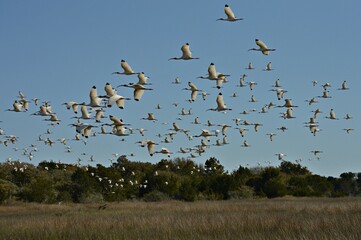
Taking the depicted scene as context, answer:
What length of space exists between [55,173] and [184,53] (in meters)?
41.0

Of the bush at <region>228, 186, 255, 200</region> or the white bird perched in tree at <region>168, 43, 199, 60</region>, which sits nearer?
the white bird perched in tree at <region>168, 43, 199, 60</region>

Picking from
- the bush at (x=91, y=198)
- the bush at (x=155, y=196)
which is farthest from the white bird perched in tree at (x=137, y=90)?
the bush at (x=155, y=196)

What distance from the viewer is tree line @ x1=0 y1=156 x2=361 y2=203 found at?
53.1 metres

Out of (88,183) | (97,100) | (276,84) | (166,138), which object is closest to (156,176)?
(88,183)

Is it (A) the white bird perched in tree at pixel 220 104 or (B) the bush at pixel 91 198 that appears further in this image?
(B) the bush at pixel 91 198

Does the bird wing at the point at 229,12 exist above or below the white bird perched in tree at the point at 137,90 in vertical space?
above

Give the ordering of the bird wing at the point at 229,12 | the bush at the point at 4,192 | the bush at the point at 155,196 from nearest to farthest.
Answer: the bird wing at the point at 229,12 → the bush at the point at 4,192 → the bush at the point at 155,196

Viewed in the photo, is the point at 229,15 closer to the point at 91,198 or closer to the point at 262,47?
the point at 262,47

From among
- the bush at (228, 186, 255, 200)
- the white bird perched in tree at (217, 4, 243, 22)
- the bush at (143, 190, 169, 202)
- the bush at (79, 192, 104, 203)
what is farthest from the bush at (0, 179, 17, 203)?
the white bird perched in tree at (217, 4, 243, 22)

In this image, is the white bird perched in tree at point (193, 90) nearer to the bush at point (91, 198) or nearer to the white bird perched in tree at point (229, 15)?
the white bird perched in tree at point (229, 15)

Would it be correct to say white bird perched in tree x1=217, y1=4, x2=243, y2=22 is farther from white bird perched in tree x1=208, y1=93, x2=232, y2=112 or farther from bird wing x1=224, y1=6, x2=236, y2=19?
white bird perched in tree x1=208, y1=93, x2=232, y2=112

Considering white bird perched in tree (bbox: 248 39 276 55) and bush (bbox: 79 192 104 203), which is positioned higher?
white bird perched in tree (bbox: 248 39 276 55)

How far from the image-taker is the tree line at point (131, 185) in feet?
174

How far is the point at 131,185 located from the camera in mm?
59344
